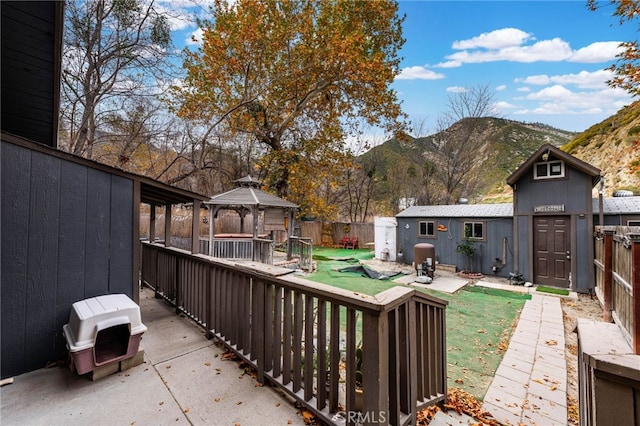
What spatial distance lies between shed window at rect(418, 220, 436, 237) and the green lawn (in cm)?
325

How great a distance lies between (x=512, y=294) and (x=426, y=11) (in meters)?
11.3

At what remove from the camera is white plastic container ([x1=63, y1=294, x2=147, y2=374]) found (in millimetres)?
2238

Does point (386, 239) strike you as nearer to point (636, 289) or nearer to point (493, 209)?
point (493, 209)

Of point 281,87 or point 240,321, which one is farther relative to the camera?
point 281,87

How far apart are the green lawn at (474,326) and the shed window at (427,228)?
3251mm

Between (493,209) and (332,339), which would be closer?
(332,339)

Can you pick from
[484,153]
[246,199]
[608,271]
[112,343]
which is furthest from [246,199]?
[484,153]

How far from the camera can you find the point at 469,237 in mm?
9531

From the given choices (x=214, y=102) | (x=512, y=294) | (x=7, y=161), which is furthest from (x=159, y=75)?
(x=512, y=294)

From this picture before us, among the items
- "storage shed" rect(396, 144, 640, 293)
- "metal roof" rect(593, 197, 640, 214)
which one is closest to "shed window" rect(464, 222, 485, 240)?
"storage shed" rect(396, 144, 640, 293)

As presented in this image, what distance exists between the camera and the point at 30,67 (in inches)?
99.8

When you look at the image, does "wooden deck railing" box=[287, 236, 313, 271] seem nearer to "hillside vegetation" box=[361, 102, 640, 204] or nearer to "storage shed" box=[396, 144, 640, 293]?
"storage shed" box=[396, 144, 640, 293]

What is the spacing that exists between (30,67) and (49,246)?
1.74m

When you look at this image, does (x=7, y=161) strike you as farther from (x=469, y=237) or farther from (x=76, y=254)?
(x=469, y=237)
